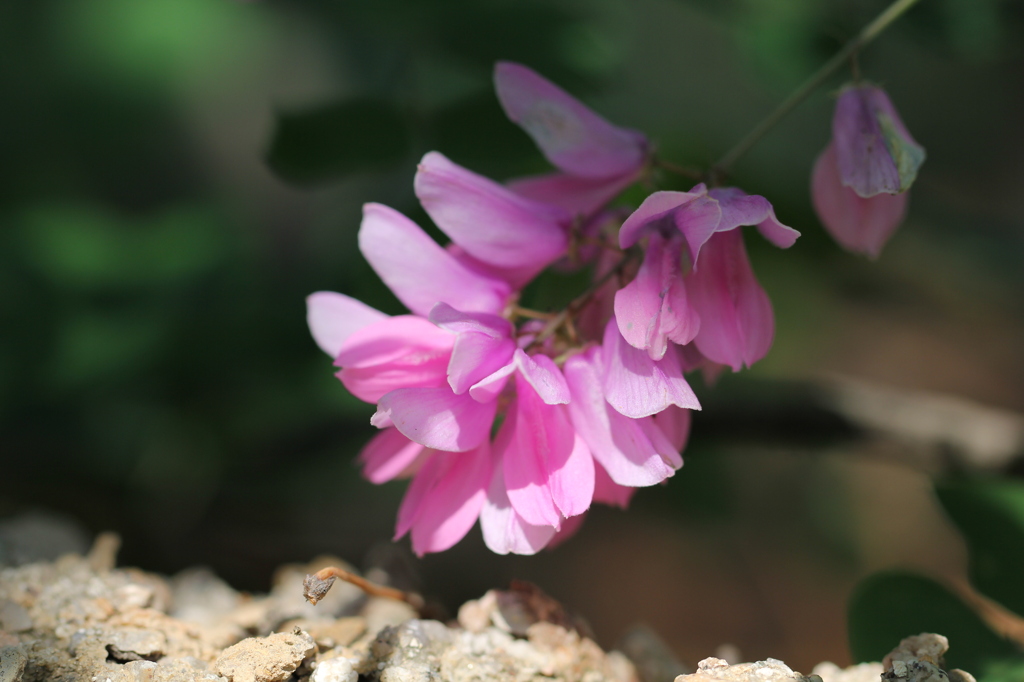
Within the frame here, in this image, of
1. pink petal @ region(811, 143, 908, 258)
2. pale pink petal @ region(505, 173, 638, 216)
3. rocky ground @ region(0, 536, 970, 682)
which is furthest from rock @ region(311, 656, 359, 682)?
pink petal @ region(811, 143, 908, 258)

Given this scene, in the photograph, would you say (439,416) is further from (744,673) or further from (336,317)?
(744,673)

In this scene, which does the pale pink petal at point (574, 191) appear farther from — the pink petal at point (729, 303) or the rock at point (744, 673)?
the rock at point (744, 673)

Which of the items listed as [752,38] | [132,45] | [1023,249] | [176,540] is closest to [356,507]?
[176,540]

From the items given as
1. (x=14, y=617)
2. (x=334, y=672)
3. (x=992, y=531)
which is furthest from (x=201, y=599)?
(x=992, y=531)

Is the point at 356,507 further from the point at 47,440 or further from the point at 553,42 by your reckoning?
the point at 553,42

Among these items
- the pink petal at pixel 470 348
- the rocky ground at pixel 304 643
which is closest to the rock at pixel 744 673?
the rocky ground at pixel 304 643

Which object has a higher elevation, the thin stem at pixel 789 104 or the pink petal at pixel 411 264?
the thin stem at pixel 789 104
